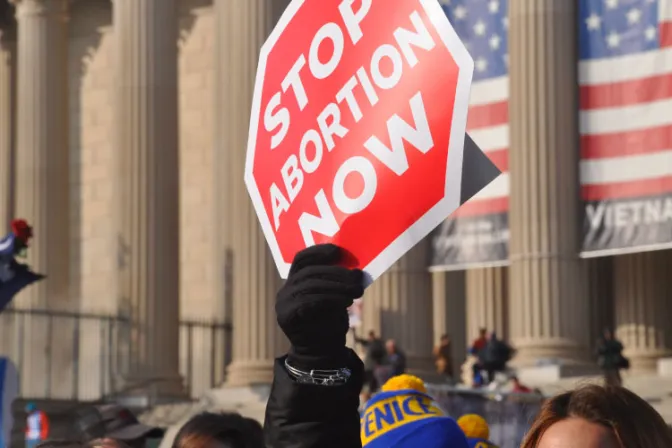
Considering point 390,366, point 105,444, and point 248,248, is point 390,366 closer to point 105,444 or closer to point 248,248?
point 248,248

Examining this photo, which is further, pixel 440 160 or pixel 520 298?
pixel 520 298

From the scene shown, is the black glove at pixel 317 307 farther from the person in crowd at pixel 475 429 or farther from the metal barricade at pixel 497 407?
the metal barricade at pixel 497 407

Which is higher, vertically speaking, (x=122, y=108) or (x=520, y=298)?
(x=122, y=108)

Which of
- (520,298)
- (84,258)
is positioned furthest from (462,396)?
(84,258)

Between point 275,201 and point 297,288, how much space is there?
105cm

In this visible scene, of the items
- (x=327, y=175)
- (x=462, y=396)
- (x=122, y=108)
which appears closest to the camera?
(x=327, y=175)

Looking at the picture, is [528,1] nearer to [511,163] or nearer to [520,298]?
[511,163]

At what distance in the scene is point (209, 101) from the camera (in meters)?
54.8

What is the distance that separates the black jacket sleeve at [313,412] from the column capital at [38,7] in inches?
1918

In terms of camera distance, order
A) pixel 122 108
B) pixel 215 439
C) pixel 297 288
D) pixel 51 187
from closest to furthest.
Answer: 1. pixel 297 288
2. pixel 215 439
3. pixel 122 108
4. pixel 51 187

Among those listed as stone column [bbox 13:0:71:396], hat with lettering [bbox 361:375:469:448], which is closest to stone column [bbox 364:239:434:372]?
stone column [bbox 13:0:71:396]

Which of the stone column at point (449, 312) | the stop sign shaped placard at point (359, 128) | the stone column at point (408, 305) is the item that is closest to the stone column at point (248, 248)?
the stone column at point (408, 305)

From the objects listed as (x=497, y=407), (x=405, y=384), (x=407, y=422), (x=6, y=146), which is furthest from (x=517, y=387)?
(x=6, y=146)

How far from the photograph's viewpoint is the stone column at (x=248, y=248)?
42.0 metres
